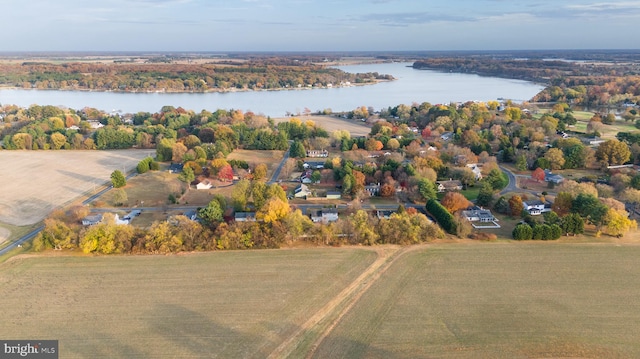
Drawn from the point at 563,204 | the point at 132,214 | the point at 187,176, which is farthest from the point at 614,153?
the point at 132,214

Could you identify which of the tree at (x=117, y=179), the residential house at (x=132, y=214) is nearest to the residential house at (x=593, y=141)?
the residential house at (x=132, y=214)

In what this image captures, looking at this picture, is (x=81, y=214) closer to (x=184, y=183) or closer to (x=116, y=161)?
(x=184, y=183)

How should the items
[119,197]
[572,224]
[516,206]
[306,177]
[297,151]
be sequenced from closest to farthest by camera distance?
[572,224] → [516,206] → [119,197] → [306,177] → [297,151]

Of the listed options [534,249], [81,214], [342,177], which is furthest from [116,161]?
[534,249]

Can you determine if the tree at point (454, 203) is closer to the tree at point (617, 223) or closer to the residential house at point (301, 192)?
the tree at point (617, 223)

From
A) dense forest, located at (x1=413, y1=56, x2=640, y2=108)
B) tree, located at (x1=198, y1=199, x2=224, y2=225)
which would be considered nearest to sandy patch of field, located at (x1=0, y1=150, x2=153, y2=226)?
tree, located at (x1=198, y1=199, x2=224, y2=225)

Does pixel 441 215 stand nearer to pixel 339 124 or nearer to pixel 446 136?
pixel 446 136

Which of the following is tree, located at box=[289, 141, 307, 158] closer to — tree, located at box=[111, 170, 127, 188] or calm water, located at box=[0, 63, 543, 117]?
tree, located at box=[111, 170, 127, 188]
